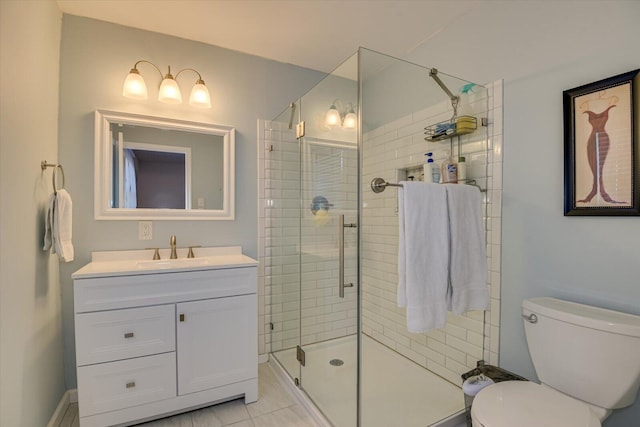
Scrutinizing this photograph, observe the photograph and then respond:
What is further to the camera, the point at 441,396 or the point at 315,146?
the point at 315,146

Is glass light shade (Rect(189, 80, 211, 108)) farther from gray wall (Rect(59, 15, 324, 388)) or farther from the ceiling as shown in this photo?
the ceiling

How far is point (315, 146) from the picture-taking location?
2.06 meters

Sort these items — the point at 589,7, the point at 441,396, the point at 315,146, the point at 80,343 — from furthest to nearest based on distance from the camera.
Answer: the point at 315,146
the point at 441,396
the point at 80,343
the point at 589,7

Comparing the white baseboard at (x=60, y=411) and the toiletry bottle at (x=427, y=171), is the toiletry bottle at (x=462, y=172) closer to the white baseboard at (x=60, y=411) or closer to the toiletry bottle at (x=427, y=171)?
the toiletry bottle at (x=427, y=171)

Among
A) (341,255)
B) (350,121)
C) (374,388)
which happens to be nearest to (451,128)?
(350,121)

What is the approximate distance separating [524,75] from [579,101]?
0.32 meters

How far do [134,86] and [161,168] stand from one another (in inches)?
21.2

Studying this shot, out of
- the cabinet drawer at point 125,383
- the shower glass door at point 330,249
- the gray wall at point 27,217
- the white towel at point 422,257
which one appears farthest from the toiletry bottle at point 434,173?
the gray wall at point 27,217

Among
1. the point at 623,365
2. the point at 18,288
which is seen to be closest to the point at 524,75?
the point at 623,365

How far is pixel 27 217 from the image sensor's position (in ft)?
4.59

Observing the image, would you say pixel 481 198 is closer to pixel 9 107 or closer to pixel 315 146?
pixel 315 146

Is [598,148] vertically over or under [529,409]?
over

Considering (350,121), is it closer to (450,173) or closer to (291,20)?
(450,173)

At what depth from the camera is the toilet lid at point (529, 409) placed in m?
1.04
